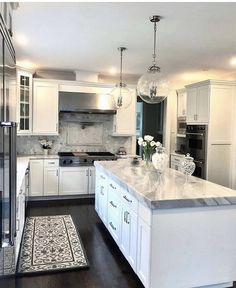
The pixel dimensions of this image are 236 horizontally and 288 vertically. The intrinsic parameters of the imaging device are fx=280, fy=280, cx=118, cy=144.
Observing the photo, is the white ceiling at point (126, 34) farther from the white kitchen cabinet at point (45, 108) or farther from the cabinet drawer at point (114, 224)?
the cabinet drawer at point (114, 224)

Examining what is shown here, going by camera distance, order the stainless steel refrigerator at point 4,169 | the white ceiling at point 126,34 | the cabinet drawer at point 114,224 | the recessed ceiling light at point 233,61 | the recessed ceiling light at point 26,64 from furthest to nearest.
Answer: the recessed ceiling light at point 26,64
the recessed ceiling light at point 233,61
the cabinet drawer at point 114,224
the white ceiling at point 126,34
the stainless steel refrigerator at point 4,169

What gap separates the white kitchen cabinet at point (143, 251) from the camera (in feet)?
7.73

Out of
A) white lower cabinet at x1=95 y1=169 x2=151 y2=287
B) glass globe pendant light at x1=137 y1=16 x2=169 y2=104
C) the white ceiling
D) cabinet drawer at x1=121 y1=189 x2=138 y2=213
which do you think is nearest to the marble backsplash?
the white ceiling

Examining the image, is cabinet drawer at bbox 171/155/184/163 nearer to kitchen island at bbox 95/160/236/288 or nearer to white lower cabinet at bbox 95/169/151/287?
white lower cabinet at bbox 95/169/151/287

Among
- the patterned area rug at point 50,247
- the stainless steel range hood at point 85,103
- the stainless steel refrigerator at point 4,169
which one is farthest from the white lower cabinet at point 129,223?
the stainless steel range hood at point 85,103

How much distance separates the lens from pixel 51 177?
216 inches

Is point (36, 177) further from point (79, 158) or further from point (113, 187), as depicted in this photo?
point (113, 187)

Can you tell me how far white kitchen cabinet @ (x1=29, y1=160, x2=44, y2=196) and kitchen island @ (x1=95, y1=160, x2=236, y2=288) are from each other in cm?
308

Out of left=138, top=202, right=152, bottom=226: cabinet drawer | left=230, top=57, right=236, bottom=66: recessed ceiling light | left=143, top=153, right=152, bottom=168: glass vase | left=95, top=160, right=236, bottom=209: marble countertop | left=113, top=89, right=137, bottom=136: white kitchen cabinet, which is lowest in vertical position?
left=138, top=202, right=152, bottom=226: cabinet drawer

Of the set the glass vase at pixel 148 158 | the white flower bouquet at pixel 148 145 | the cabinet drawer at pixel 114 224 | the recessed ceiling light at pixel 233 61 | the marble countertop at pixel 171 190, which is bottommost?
the cabinet drawer at pixel 114 224

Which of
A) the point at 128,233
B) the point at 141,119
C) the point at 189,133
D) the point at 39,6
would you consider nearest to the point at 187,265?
the point at 128,233

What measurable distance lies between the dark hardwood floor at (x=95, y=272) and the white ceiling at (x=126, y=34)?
2557 mm

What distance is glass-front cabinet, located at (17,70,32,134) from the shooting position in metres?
5.31

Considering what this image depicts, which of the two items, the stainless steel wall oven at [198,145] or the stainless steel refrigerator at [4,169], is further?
the stainless steel wall oven at [198,145]
